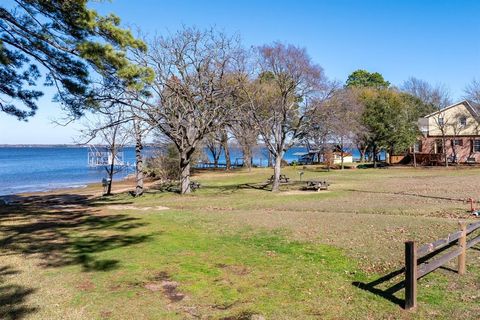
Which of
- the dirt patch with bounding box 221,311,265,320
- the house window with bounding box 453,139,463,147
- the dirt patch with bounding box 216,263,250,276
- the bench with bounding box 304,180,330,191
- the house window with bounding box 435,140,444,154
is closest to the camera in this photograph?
the dirt patch with bounding box 221,311,265,320

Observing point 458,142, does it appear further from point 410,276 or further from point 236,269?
point 410,276

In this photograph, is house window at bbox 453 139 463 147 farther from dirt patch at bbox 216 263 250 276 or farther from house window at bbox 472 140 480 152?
dirt patch at bbox 216 263 250 276

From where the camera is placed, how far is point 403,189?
23844 mm

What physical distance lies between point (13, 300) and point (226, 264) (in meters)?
4.36

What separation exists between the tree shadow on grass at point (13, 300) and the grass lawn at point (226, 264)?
2cm

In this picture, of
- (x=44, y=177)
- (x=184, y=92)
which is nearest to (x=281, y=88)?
(x=184, y=92)

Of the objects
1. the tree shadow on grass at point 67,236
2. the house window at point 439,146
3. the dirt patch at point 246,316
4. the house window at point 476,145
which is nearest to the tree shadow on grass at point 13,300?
the tree shadow on grass at point 67,236

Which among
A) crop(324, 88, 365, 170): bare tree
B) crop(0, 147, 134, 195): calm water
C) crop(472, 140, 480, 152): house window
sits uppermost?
crop(324, 88, 365, 170): bare tree

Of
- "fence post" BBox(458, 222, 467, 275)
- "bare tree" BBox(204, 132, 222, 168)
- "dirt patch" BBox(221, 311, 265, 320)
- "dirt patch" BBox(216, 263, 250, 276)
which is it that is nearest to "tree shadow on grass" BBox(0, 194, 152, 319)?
"dirt patch" BBox(216, 263, 250, 276)

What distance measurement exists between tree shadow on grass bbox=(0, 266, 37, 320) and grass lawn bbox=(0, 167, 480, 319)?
19mm

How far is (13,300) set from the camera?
281 inches

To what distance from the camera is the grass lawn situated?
6.86 meters

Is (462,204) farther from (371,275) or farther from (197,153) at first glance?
(197,153)

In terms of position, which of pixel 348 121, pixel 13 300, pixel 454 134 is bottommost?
pixel 13 300
